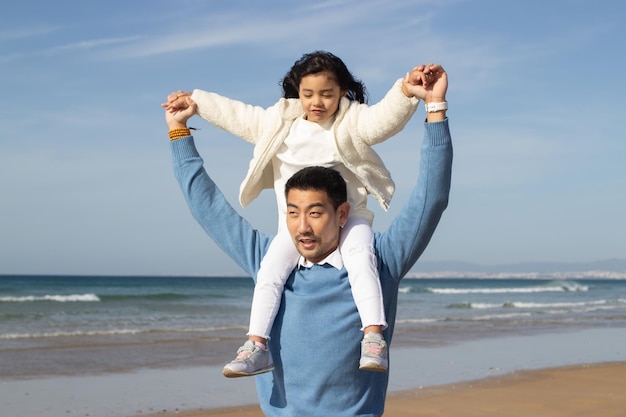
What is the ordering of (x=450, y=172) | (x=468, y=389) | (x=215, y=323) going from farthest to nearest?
(x=215, y=323), (x=468, y=389), (x=450, y=172)

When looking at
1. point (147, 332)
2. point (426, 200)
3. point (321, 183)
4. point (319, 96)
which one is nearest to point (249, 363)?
point (321, 183)

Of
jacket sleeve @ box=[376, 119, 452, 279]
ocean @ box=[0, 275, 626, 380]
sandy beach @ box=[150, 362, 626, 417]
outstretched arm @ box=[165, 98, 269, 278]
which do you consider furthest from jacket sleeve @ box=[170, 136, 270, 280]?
ocean @ box=[0, 275, 626, 380]

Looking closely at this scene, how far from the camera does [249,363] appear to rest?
2.44m

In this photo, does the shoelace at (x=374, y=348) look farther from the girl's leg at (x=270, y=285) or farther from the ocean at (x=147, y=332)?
the ocean at (x=147, y=332)

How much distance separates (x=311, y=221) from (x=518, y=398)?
253 inches

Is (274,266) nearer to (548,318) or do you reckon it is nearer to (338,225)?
(338,225)

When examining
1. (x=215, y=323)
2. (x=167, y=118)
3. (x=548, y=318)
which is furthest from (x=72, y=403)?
(x=548, y=318)

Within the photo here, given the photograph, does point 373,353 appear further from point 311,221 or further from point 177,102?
A: point 177,102

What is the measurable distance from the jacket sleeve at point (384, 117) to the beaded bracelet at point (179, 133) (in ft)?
1.80

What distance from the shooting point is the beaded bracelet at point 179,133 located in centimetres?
279

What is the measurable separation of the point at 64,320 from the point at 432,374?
10299 mm

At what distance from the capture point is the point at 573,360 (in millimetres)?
11062

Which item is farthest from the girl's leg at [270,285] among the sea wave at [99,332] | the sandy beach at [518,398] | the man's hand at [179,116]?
the sea wave at [99,332]

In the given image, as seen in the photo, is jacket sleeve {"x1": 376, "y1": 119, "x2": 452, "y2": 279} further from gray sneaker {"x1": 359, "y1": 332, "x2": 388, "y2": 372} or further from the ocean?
the ocean
